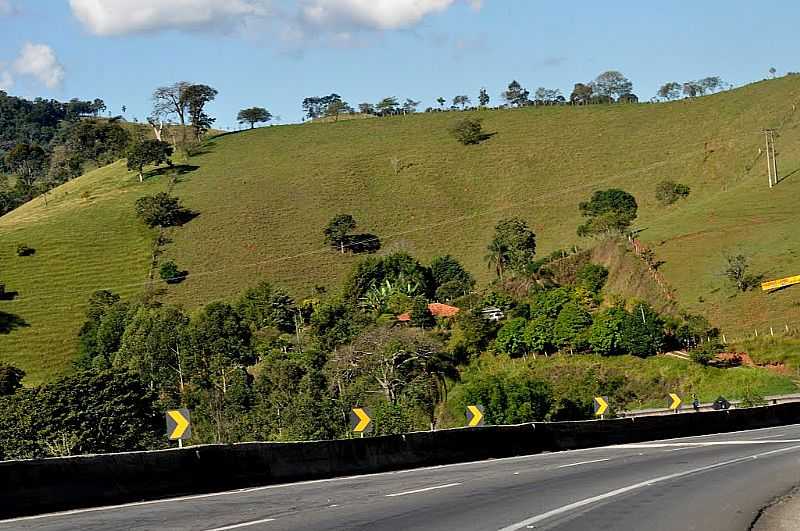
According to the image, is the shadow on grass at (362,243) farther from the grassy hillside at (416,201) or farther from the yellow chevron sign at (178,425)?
the yellow chevron sign at (178,425)

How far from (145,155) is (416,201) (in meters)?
39.9

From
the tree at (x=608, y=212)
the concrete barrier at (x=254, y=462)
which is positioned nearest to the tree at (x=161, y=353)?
the tree at (x=608, y=212)

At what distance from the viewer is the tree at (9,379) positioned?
9256 cm

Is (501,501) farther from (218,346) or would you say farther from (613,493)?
(218,346)

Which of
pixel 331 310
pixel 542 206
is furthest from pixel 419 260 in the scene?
pixel 331 310

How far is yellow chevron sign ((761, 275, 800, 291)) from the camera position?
276ft

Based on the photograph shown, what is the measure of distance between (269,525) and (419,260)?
367 feet

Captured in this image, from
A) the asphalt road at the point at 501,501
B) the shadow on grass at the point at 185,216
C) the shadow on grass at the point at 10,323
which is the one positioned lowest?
the asphalt road at the point at 501,501

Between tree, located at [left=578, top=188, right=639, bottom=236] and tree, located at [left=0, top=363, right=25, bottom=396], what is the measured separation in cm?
5600

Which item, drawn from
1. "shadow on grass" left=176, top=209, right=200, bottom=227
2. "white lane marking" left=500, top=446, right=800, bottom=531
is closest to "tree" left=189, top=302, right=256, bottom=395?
"shadow on grass" left=176, top=209, right=200, bottom=227

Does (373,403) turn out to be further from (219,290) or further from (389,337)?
(219,290)

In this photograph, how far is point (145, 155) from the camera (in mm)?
155125

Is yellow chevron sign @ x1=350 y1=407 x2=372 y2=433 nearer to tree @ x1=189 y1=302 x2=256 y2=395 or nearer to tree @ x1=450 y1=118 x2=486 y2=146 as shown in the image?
tree @ x1=189 y1=302 x2=256 y2=395

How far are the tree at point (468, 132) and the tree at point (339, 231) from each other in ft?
124
